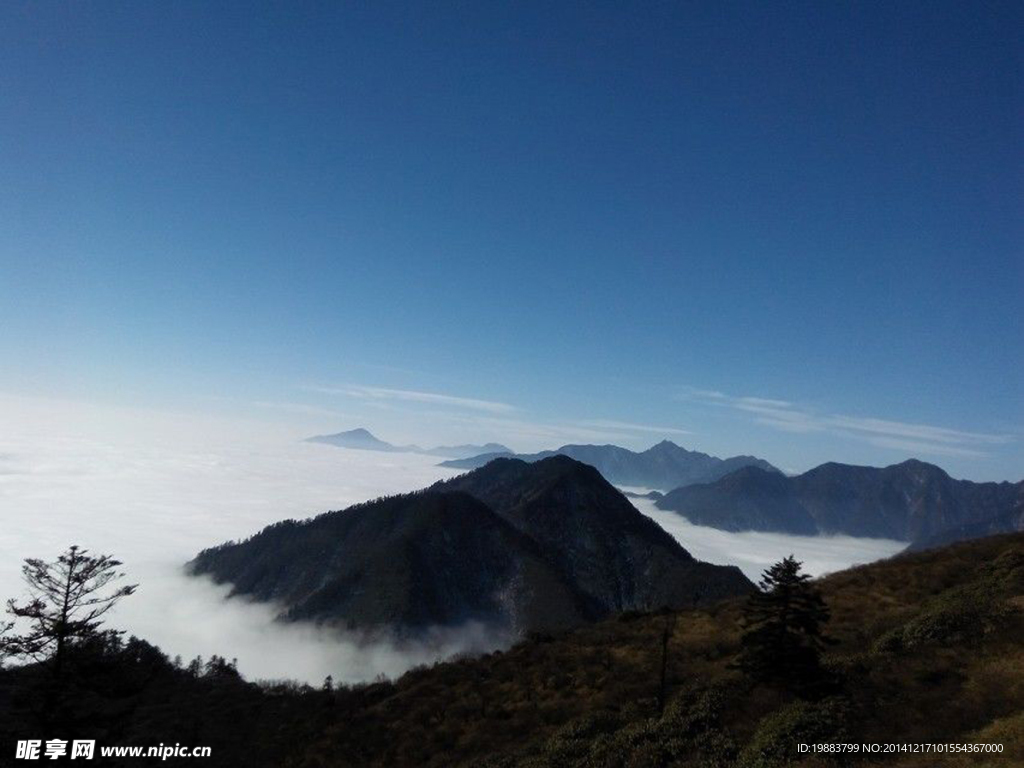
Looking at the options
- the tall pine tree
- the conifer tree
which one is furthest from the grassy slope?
the conifer tree

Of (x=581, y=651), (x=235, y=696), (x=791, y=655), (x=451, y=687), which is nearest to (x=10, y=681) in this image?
(x=235, y=696)

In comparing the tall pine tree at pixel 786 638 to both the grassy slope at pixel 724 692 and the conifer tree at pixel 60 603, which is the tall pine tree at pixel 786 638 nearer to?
the grassy slope at pixel 724 692

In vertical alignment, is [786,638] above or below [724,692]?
above

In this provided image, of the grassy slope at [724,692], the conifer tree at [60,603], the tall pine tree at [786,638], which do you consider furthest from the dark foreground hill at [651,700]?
the conifer tree at [60,603]

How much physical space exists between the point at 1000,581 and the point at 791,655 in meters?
22.8

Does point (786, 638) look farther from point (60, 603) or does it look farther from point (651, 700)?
point (60, 603)

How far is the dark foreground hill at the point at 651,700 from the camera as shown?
22719mm

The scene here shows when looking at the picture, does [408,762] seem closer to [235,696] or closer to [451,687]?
[451,687]

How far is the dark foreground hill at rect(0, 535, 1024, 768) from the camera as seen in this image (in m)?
22.7

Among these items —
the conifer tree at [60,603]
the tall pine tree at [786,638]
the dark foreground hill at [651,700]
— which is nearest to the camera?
the dark foreground hill at [651,700]

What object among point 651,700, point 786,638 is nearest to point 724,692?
point 786,638

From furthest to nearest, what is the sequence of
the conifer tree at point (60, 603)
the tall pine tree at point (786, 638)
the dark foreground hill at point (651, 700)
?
the tall pine tree at point (786, 638) < the conifer tree at point (60, 603) < the dark foreground hill at point (651, 700)

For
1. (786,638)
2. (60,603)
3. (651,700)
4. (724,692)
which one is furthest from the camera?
(651,700)

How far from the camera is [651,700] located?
104 ft
